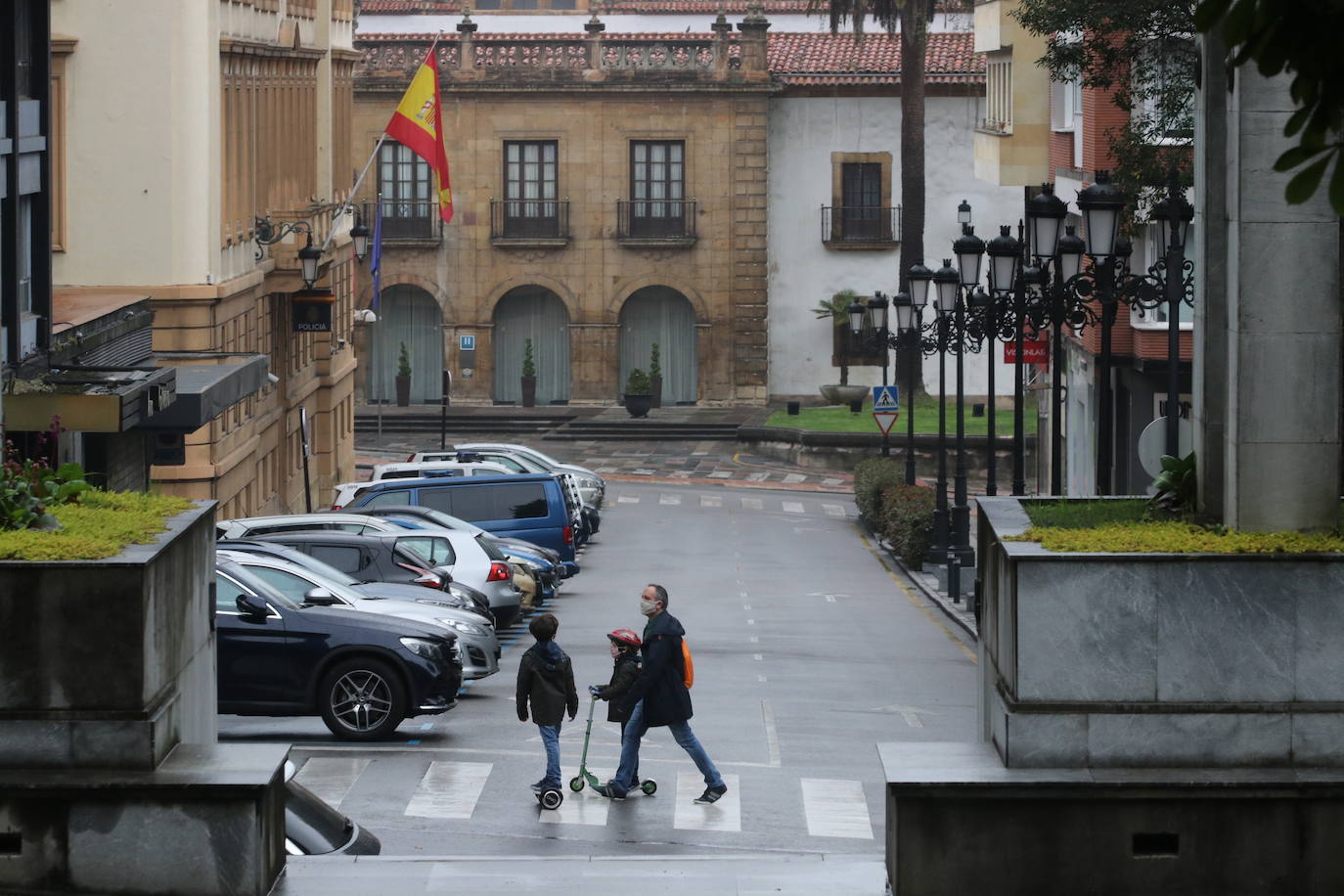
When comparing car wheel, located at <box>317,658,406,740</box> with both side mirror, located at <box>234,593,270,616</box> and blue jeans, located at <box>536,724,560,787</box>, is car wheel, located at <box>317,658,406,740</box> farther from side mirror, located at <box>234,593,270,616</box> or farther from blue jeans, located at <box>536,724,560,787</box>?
blue jeans, located at <box>536,724,560,787</box>

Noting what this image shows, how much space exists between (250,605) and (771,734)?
4.70m

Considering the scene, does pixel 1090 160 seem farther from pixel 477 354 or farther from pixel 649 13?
pixel 649 13

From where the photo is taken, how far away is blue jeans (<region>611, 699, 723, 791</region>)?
634 inches

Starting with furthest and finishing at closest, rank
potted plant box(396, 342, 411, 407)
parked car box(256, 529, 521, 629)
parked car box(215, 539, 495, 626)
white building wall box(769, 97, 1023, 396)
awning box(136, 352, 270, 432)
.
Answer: potted plant box(396, 342, 411, 407), white building wall box(769, 97, 1023, 396), awning box(136, 352, 270, 432), parked car box(256, 529, 521, 629), parked car box(215, 539, 495, 626)

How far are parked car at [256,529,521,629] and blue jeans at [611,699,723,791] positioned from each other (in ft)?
28.1

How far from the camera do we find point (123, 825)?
1062 cm

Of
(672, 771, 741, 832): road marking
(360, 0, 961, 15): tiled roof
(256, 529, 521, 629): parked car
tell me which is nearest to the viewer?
(672, 771, 741, 832): road marking

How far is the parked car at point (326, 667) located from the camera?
61.2 ft

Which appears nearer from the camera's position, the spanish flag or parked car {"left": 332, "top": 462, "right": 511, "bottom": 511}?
parked car {"left": 332, "top": 462, "right": 511, "bottom": 511}

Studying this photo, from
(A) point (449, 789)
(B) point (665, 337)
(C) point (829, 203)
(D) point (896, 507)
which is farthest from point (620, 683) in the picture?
(C) point (829, 203)

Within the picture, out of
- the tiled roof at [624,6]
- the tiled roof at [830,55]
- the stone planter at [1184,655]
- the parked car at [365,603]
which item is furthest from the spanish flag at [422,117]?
the tiled roof at [624,6]

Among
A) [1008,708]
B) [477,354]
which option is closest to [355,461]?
[477,354]

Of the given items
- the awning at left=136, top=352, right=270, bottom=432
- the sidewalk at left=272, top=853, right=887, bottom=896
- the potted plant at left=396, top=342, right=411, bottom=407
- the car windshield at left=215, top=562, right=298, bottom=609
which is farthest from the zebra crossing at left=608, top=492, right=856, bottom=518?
the sidewalk at left=272, top=853, right=887, bottom=896

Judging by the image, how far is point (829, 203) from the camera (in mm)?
63812
